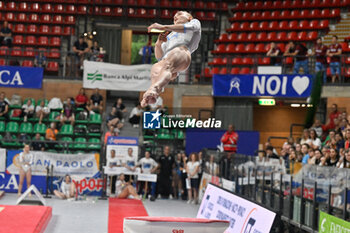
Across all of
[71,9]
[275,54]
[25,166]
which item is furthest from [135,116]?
[71,9]

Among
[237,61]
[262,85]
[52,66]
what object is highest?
[237,61]

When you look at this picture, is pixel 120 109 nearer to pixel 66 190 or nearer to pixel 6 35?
pixel 66 190

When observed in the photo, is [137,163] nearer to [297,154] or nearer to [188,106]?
[188,106]

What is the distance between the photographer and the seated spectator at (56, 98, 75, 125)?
20.7 meters

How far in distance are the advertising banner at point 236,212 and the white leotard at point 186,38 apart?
188 inches

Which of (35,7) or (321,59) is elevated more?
(35,7)

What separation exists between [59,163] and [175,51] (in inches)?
573

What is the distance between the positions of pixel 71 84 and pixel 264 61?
7.22 m

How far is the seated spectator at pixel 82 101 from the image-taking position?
21.1 metres

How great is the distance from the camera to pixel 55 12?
25.0m

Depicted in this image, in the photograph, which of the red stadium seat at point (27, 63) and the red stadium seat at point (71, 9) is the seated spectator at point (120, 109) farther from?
the red stadium seat at point (71, 9)

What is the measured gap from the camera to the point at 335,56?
19.2m

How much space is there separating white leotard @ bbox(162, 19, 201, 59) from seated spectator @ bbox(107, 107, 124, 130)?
603 inches

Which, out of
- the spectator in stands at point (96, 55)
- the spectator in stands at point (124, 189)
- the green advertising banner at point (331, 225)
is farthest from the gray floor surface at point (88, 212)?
the spectator in stands at point (96, 55)
